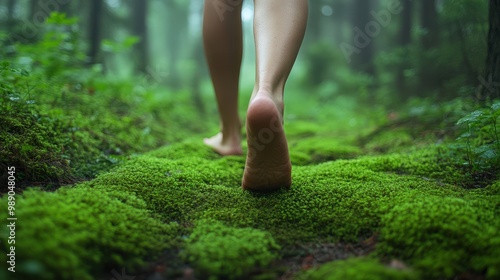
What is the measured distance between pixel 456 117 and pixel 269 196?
2.19m

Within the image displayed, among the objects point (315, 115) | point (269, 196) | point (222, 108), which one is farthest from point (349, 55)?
point (269, 196)

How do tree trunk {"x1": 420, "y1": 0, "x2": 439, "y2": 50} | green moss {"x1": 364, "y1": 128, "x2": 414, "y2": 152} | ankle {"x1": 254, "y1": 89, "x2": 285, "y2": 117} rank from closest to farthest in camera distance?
ankle {"x1": 254, "y1": 89, "x2": 285, "y2": 117}
green moss {"x1": 364, "y1": 128, "x2": 414, "y2": 152}
tree trunk {"x1": 420, "y1": 0, "x2": 439, "y2": 50}

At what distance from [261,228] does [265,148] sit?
1.23ft

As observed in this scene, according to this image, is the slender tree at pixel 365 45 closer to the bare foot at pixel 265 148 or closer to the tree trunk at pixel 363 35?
the tree trunk at pixel 363 35

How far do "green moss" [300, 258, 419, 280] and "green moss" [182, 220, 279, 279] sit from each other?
7.5 inches

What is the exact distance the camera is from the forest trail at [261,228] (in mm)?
1075

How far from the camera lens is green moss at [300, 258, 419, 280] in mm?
1015

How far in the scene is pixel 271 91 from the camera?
1.61 meters

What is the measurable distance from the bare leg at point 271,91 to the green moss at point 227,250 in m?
0.34

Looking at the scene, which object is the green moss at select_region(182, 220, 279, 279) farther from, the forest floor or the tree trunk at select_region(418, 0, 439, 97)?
the tree trunk at select_region(418, 0, 439, 97)

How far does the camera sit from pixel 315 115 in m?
6.93

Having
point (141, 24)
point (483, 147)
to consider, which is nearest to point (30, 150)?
point (483, 147)

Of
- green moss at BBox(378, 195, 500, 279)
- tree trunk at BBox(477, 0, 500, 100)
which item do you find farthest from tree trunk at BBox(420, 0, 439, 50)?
green moss at BBox(378, 195, 500, 279)

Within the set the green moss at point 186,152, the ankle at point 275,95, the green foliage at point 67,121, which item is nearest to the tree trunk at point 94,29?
the green foliage at point 67,121
